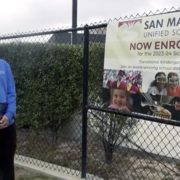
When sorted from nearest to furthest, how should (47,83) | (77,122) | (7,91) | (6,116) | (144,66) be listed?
1. (144,66)
2. (6,116)
3. (7,91)
4. (47,83)
5. (77,122)

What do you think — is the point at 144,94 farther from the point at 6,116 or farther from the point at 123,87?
the point at 6,116

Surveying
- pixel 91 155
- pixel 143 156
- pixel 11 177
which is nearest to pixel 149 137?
pixel 143 156

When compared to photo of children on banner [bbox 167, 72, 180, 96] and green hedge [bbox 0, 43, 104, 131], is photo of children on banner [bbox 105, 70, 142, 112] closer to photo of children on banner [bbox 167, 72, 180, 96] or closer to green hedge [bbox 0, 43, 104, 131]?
photo of children on banner [bbox 167, 72, 180, 96]

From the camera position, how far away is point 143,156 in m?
6.85

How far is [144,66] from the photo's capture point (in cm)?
486

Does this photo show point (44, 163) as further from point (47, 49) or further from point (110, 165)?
point (47, 49)

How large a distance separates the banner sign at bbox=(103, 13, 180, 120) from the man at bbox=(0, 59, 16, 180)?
3.22 feet

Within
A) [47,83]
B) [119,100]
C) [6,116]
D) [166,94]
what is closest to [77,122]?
[47,83]

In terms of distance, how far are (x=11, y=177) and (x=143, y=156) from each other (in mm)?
2146

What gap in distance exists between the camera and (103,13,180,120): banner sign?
4.61 m

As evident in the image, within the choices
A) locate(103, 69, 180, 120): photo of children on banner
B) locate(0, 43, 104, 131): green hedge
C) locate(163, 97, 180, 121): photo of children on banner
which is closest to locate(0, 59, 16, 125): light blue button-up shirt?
locate(103, 69, 180, 120): photo of children on banner

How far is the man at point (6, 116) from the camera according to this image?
5062 millimetres

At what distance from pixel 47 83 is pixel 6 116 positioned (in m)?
2.68

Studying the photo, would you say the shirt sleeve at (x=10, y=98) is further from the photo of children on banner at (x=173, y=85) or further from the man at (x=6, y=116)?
the photo of children on banner at (x=173, y=85)
